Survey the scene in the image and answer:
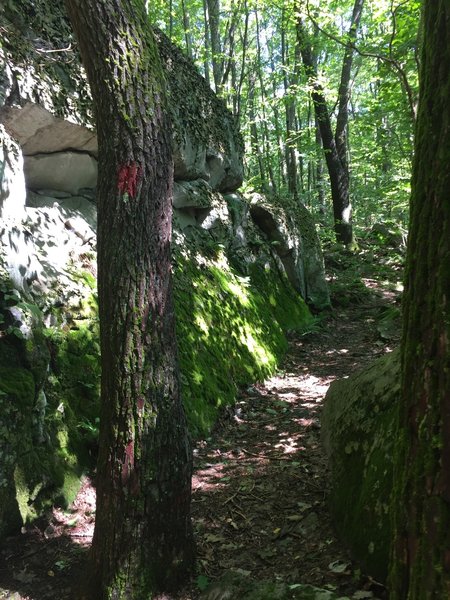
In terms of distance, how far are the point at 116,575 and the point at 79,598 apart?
34 cm

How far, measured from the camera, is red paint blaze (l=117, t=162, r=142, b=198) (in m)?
3.05

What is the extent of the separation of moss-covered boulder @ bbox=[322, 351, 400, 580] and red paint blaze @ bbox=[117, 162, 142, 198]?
224 cm

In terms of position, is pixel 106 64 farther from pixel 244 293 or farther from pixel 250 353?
pixel 244 293

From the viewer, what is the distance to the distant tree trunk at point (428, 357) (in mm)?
1345

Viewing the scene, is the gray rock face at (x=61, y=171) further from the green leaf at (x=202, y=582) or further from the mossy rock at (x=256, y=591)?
the mossy rock at (x=256, y=591)

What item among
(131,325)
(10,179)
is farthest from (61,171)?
(131,325)

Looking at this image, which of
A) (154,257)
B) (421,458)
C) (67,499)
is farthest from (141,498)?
(421,458)

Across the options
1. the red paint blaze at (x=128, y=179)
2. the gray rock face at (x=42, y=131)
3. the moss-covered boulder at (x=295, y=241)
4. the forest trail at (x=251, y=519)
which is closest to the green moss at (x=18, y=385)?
the forest trail at (x=251, y=519)

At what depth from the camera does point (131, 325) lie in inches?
118

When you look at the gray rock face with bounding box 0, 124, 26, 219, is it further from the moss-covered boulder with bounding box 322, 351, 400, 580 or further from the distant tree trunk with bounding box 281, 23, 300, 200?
the distant tree trunk with bounding box 281, 23, 300, 200

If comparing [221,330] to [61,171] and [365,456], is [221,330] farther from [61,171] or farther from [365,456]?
[365,456]

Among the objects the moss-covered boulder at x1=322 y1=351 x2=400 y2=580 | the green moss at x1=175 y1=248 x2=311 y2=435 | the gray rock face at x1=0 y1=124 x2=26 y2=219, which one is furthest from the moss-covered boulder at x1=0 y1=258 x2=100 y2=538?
the moss-covered boulder at x1=322 y1=351 x2=400 y2=580

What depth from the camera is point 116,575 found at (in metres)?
2.92

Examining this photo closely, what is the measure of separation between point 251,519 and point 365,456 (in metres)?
1.21
